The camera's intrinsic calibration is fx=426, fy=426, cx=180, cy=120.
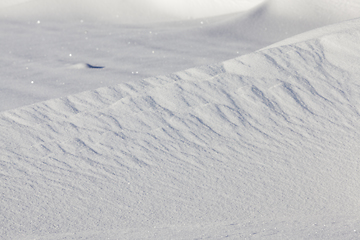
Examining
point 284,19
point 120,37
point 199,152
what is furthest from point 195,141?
point 284,19

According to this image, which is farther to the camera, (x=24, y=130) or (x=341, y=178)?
(x=24, y=130)

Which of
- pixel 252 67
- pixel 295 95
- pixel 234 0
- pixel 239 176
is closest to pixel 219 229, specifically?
pixel 239 176

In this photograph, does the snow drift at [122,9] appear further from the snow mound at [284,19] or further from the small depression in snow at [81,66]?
the small depression in snow at [81,66]

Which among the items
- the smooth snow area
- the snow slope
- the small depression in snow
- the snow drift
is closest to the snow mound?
the snow slope

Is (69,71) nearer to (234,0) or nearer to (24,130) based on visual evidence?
(24,130)

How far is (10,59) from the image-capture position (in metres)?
4.77

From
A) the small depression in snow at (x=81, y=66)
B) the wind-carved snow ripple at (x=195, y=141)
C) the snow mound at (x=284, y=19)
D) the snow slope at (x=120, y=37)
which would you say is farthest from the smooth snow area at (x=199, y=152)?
the snow mound at (x=284, y=19)

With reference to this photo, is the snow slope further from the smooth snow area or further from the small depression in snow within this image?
the smooth snow area

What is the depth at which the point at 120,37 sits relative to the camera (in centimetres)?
544

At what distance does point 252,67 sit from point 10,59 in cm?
297

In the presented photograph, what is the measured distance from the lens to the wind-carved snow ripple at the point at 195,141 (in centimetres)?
204

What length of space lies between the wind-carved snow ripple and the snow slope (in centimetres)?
105

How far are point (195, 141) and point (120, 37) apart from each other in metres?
3.31

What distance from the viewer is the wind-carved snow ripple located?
2.04 meters
